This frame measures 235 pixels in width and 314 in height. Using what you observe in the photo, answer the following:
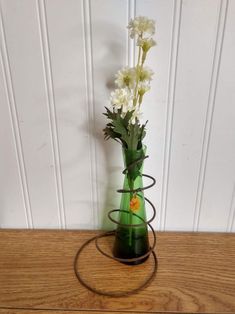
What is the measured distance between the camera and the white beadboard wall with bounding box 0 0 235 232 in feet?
2.27

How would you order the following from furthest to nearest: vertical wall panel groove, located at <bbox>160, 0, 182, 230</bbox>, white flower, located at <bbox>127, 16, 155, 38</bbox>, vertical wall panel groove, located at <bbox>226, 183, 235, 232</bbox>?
vertical wall panel groove, located at <bbox>226, 183, 235, 232</bbox>
vertical wall panel groove, located at <bbox>160, 0, 182, 230</bbox>
white flower, located at <bbox>127, 16, 155, 38</bbox>

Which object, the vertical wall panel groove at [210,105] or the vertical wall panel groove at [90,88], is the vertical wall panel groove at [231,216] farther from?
the vertical wall panel groove at [90,88]


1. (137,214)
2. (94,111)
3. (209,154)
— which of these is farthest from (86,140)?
(209,154)

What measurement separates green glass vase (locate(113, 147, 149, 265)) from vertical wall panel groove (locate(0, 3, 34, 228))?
301 mm

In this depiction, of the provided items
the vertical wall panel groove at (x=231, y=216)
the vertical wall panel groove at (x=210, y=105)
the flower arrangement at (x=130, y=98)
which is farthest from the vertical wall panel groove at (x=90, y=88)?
the vertical wall panel groove at (x=231, y=216)

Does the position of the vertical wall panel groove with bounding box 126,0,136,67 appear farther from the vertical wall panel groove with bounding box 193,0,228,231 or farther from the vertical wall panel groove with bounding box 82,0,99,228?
the vertical wall panel groove with bounding box 193,0,228,231

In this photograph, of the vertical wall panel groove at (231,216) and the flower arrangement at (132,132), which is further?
the vertical wall panel groove at (231,216)

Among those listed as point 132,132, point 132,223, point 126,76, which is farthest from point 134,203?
point 126,76

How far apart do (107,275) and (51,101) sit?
0.47m

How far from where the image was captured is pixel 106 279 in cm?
76

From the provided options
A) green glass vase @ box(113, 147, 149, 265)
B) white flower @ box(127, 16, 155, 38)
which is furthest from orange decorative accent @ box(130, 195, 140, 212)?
white flower @ box(127, 16, 155, 38)

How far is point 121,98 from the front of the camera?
63 cm

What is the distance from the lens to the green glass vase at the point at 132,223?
727mm

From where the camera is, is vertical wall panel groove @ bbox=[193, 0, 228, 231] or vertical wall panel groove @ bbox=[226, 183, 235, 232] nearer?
vertical wall panel groove @ bbox=[193, 0, 228, 231]
